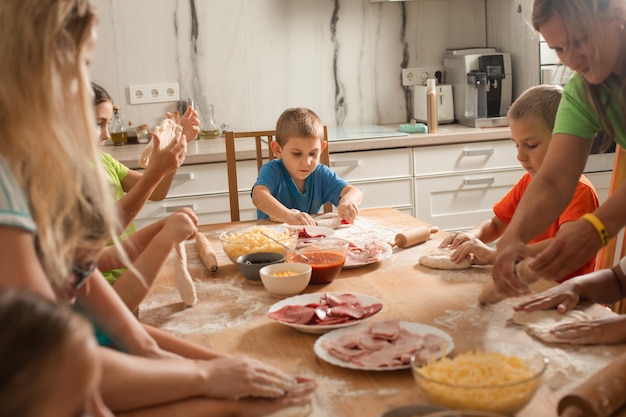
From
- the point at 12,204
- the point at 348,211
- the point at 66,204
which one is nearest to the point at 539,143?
the point at 348,211

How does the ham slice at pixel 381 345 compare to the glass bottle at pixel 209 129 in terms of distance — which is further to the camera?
the glass bottle at pixel 209 129

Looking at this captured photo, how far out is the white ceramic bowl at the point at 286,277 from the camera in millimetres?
1613

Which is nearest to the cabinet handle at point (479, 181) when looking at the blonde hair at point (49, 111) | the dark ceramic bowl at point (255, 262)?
the dark ceramic bowl at point (255, 262)

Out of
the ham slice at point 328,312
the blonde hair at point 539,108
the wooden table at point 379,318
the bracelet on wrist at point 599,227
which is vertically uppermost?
the blonde hair at point 539,108

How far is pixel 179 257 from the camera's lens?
164 cm

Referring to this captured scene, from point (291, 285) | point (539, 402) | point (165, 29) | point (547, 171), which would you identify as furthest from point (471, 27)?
point (539, 402)

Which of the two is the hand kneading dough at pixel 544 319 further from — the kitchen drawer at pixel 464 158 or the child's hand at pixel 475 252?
the kitchen drawer at pixel 464 158

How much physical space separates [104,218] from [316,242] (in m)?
0.85

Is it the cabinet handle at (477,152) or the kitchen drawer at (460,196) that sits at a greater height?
the cabinet handle at (477,152)

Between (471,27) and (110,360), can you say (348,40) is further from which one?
(110,360)

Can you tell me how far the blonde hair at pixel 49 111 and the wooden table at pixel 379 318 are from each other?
17.2 inches

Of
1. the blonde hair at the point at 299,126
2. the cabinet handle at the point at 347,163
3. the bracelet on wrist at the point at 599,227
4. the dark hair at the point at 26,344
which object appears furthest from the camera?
the cabinet handle at the point at 347,163

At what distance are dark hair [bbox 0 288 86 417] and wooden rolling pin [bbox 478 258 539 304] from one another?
1.00m

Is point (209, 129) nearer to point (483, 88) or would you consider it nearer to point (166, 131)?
point (483, 88)
